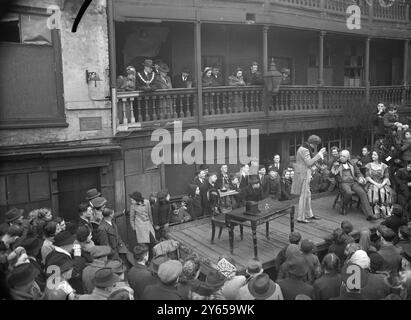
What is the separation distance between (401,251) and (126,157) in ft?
21.2

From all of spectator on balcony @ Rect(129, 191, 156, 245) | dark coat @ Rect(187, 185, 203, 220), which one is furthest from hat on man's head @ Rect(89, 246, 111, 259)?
dark coat @ Rect(187, 185, 203, 220)

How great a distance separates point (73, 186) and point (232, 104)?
5.00 metres

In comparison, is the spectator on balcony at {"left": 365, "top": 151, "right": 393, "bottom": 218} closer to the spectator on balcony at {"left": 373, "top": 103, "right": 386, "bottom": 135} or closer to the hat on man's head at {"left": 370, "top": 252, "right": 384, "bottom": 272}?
the spectator on balcony at {"left": 373, "top": 103, "right": 386, "bottom": 135}

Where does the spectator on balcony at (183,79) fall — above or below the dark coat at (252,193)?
above

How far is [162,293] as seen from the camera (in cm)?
433

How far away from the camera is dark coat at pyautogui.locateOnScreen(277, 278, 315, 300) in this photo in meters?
4.59

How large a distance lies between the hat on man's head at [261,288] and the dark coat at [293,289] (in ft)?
1.06

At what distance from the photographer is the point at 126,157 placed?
384 inches

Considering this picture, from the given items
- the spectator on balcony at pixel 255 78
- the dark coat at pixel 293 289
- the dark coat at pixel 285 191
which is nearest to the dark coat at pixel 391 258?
the dark coat at pixel 293 289

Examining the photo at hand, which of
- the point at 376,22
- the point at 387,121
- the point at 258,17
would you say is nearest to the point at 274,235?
the point at 387,121

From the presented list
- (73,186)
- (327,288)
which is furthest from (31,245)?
(327,288)

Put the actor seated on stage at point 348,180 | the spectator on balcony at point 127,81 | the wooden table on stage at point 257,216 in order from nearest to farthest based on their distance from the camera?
1. the wooden table on stage at point 257,216
2. the actor seated on stage at point 348,180
3. the spectator on balcony at point 127,81

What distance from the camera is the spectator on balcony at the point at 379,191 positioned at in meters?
9.16

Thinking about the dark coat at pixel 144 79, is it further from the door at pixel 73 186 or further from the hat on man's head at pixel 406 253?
the hat on man's head at pixel 406 253
